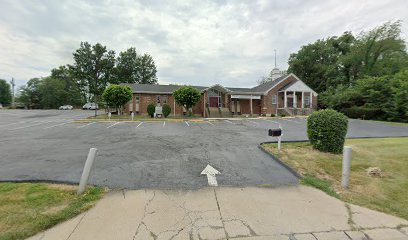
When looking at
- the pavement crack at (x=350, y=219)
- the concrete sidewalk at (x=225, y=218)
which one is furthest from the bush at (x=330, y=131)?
the pavement crack at (x=350, y=219)

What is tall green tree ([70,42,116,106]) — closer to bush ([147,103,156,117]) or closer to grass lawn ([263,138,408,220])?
bush ([147,103,156,117])

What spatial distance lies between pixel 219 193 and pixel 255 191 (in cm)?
78

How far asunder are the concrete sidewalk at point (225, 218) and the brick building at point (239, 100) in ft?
75.3

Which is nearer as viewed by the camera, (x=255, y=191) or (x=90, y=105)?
(x=255, y=191)

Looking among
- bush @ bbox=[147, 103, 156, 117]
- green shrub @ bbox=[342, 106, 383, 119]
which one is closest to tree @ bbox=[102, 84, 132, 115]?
bush @ bbox=[147, 103, 156, 117]

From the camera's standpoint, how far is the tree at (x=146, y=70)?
2106 inches

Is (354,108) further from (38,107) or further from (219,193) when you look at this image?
(38,107)

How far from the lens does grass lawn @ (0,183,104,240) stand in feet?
9.67

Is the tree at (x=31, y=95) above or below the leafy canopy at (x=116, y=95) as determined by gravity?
above

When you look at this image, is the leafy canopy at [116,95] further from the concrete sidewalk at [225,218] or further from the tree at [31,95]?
the tree at [31,95]

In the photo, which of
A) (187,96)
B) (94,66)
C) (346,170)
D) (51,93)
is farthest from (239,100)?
(51,93)

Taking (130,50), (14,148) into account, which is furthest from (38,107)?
(14,148)

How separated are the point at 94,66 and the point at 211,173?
54709mm

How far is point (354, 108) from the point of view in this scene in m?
24.9
